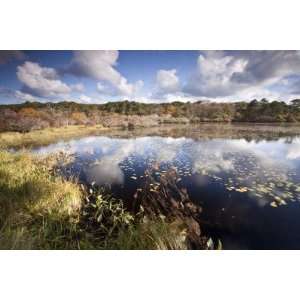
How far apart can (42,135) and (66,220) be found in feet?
4.91

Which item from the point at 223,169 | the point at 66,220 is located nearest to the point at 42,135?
the point at 66,220

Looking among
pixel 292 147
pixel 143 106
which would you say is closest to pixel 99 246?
pixel 143 106

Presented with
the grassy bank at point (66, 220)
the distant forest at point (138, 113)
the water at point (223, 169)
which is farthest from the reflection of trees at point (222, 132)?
the grassy bank at point (66, 220)

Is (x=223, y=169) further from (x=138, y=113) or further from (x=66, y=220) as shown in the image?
(x=66, y=220)

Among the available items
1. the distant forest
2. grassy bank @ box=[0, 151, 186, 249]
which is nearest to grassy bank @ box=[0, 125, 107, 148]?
the distant forest

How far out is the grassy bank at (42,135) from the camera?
3.16 m

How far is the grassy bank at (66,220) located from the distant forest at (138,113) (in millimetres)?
739

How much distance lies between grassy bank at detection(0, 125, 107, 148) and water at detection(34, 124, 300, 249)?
0.11 meters

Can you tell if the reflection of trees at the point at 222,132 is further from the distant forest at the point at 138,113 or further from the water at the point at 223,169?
the distant forest at the point at 138,113

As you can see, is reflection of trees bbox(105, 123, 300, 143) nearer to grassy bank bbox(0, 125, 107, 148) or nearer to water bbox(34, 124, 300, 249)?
water bbox(34, 124, 300, 249)

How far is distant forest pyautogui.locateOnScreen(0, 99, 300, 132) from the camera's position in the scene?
312 centimetres
